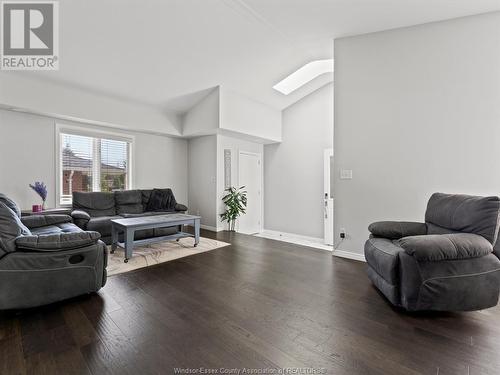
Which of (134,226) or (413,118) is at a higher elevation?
(413,118)

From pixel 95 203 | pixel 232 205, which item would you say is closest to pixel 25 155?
pixel 95 203

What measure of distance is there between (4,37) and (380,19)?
4789 millimetres

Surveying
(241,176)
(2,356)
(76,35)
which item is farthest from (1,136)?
(241,176)

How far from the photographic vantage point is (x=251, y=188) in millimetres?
6363

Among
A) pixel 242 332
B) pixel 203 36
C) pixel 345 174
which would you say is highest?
pixel 203 36

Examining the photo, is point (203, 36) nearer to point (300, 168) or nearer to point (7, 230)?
point (7, 230)

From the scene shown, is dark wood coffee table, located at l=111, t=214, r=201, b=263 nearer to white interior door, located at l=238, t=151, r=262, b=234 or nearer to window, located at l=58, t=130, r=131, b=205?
window, located at l=58, t=130, r=131, b=205

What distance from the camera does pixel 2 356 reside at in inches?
59.6

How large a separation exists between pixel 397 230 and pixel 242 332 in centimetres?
199

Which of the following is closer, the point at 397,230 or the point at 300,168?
the point at 397,230

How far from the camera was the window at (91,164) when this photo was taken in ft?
14.9

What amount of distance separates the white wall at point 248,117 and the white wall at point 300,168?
13.9 inches

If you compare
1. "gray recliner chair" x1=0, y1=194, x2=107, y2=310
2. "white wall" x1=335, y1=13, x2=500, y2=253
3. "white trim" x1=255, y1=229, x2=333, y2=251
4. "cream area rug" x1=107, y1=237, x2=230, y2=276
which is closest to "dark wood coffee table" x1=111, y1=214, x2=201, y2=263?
"cream area rug" x1=107, y1=237, x2=230, y2=276
